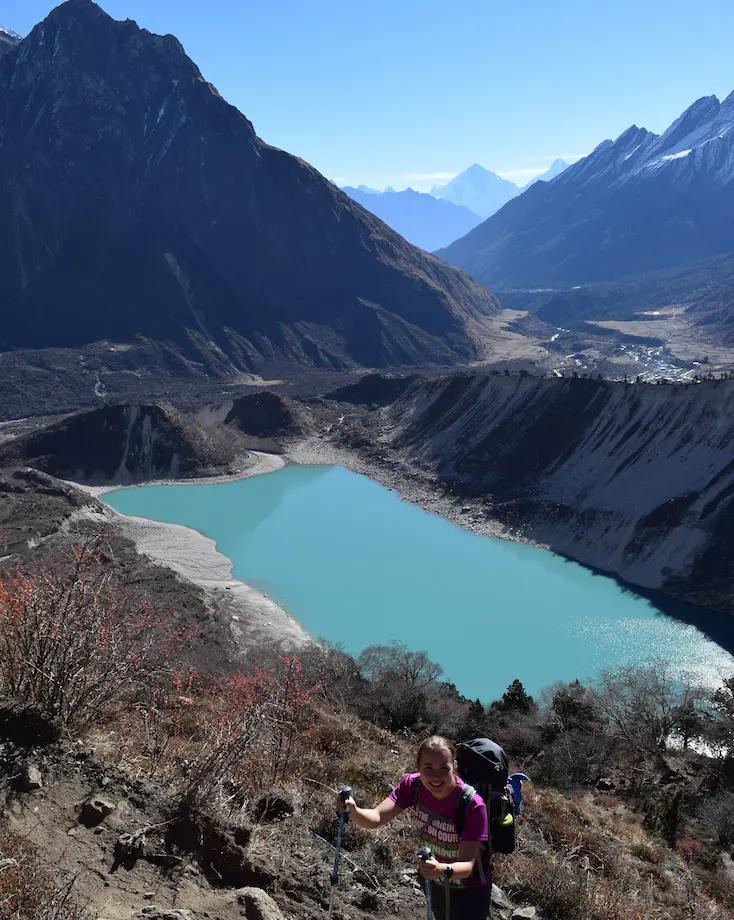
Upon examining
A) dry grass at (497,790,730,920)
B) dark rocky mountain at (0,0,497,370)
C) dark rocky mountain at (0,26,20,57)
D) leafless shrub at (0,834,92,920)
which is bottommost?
dry grass at (497,790,730,920)

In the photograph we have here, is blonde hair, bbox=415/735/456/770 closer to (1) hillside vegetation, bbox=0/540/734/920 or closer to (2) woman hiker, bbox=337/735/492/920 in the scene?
(2) woman hiker, bbox=337/735/492/920

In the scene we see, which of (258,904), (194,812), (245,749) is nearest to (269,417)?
(245,749)

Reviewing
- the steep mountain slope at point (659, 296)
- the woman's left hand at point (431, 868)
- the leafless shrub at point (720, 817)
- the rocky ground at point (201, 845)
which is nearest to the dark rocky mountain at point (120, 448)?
the leafless shrub at point (720, 817)

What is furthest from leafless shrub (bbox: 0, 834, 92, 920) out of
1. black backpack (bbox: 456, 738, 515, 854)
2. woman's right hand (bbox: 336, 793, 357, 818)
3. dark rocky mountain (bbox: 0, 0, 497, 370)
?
dark rocky mountain (bbox: 0, 0, 497, 370)

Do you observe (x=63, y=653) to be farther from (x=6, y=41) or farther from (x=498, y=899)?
(x=6, y=41)

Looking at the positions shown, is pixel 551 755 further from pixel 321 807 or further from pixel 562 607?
pixel 562 607
